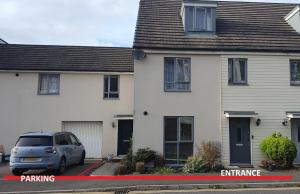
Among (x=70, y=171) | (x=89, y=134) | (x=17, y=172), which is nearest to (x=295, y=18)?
(x=89, y=134)

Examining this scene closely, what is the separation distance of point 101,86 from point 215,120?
7.79 meters

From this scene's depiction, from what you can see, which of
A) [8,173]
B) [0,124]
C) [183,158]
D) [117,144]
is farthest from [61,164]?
[0,124]

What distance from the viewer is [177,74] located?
1681 centimetres

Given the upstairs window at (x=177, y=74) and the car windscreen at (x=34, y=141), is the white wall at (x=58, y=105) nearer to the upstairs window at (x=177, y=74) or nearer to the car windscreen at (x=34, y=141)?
the upstairs window at (x=177, y=74)

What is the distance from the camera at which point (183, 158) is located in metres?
16.4

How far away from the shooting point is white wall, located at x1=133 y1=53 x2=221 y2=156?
16297 millimetres

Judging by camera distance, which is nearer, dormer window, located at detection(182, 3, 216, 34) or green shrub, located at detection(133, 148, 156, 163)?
green shrub, located at detection(133, 148, 156, 163)

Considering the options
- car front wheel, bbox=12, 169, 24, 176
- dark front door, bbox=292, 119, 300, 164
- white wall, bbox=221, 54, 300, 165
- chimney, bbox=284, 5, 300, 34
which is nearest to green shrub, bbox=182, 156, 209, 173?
white wall, bbox=221, 54, 300, 165

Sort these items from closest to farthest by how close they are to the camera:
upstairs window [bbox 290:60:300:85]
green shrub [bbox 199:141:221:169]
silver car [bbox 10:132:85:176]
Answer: silver car [bbox 10:132:85:176], green shrub [bbox 199:141:221:169], upstairs window [bbox 290:60:300:85]

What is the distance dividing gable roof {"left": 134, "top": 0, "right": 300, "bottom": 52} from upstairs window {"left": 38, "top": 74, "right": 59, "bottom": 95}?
665cm

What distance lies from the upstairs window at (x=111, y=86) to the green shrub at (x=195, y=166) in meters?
7.80

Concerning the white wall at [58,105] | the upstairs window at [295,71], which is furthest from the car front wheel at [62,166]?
the upstairs window at [295,71]

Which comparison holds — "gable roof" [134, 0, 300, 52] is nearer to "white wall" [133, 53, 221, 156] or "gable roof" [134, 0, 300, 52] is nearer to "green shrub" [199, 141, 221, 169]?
"white wall" [133, 53, 221, 156]

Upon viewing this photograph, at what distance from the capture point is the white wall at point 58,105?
826 inches
